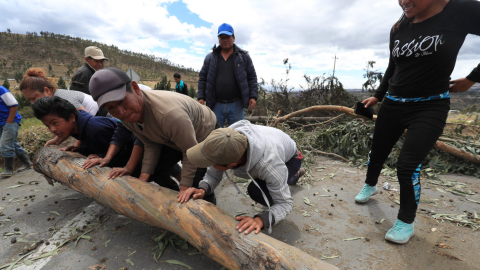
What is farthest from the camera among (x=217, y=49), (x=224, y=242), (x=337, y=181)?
(x=217, y=49)

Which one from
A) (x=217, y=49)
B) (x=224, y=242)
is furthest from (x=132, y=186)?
(x=217, y=49)

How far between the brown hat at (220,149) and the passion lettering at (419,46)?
1.56 m

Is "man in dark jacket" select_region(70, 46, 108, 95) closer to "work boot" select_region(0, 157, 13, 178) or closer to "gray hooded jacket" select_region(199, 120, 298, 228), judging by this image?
"work boot" select_region(0, 157, 13, 178)

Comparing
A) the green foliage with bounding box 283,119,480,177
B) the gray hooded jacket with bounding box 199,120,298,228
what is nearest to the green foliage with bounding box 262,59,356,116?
the green foliage with bounding box 283,119,480,177

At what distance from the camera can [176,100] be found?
6.97 ft

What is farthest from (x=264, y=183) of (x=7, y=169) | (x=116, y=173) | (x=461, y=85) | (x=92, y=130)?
(x=7, y=169)

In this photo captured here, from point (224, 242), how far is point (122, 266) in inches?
38.7

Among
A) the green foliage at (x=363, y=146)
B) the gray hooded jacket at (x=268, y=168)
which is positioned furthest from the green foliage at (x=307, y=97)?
the gray hooded jacket at (x=268, y=168)

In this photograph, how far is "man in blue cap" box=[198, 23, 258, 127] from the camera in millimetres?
3912

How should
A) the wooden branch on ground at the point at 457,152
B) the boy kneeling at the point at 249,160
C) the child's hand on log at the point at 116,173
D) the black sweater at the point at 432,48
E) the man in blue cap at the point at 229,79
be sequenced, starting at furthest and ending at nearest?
the man in blue cap at the point at 229,79
the wooden branch on ground at the point at 457,152
the child's hand on log at the point at 116,173
the black sweater at the point at 432,48
the boy kneeling at the point at 249,160

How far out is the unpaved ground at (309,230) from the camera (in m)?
1.99

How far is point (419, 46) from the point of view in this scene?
1.90 m

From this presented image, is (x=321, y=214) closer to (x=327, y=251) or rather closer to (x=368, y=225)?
(x=368, y=225)

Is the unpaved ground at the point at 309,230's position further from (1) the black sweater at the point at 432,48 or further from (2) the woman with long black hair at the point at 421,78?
(1) the black sweater at the point at 432,48
